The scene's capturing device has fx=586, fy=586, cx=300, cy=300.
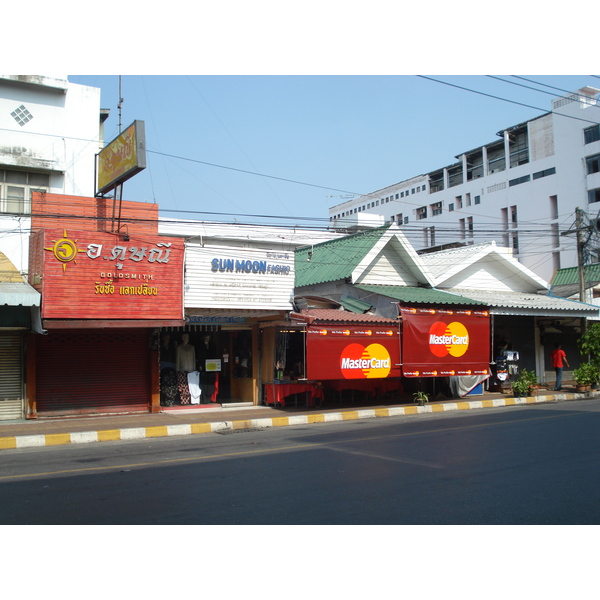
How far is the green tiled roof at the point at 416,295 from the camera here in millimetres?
18578

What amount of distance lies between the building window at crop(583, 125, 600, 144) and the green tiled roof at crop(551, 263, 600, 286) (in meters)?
25.8

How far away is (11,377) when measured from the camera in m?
15.0

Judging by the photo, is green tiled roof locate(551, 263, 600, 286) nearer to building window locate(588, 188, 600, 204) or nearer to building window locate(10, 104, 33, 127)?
building window locate(588, 188, 600, 204)

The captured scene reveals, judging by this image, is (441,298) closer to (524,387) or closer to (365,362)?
(365,362)

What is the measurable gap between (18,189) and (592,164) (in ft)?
163

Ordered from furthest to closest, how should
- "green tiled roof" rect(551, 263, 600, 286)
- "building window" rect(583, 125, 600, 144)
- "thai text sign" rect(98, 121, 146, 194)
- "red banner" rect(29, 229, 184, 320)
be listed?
1. "building window" rect(583, 125, 600, 144)
2. "green tiled roof" rect(551, 263, 600, 286)
3. "red banner" rect(29, 229, 184, 320)
4. "thai text sign" rect(98, 121, 146, 194)

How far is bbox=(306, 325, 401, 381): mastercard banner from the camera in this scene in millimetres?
16281

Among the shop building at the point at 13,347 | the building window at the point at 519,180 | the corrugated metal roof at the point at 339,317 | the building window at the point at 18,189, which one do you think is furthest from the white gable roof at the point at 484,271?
the building window at the point at 519,180

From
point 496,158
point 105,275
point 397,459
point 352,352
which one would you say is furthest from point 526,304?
point 496,158

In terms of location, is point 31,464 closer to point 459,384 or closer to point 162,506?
point 162,506

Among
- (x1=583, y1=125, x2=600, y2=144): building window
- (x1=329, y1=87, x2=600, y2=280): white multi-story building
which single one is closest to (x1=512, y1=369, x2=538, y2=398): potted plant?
(x1=329, y1=87, x2=600, y2=280): white multi-story building

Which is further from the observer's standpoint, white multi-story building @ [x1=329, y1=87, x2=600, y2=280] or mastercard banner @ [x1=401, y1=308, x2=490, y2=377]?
white multi-story building @ [x1=329, y1=87, x2=600, y2=280]

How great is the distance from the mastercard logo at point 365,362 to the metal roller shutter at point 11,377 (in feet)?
28.1

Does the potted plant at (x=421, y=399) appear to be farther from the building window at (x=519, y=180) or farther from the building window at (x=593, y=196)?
the building window at (x=519, y=180)
